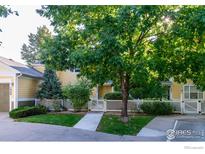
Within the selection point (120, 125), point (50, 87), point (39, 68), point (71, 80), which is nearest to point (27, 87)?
point (50, 87)

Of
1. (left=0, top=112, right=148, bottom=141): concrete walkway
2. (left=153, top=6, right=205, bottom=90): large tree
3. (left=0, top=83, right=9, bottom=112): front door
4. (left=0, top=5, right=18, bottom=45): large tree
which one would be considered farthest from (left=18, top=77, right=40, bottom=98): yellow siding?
(left=153, top=6, right=205, bottom=90): large tree

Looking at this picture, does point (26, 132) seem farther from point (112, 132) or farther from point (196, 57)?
point (196, 57)

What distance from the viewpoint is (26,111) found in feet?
42.0

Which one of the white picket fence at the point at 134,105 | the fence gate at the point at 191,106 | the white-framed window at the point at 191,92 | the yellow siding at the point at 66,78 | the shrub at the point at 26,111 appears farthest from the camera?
the white-framed window at the point at 191,92

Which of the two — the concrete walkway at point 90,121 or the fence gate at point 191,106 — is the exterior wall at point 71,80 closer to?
the concrete walkway at point 90,121

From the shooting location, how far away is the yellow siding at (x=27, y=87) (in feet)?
44.5

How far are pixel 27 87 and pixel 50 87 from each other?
5.04 feet

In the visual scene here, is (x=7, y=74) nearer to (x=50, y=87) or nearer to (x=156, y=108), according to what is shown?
(x=50, y=87)

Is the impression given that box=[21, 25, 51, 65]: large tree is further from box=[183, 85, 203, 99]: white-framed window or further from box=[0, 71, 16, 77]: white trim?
box=[183, 85, 203, 99]: white-framed window

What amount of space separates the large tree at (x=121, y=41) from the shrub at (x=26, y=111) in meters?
2.90

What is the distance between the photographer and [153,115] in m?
14.2

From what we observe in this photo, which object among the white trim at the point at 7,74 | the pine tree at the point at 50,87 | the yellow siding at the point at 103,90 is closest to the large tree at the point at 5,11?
the white trim at the point at 7,74

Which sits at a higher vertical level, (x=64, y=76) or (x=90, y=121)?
(x=64, y=76)

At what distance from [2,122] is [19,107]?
6.42 ft
